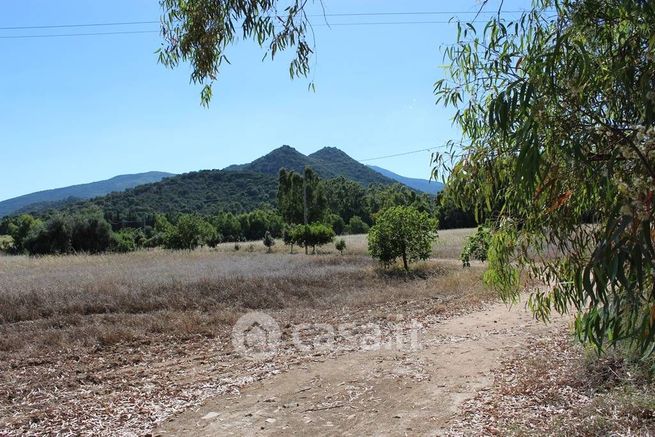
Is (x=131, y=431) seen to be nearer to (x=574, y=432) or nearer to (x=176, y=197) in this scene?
(x=574, y=432)

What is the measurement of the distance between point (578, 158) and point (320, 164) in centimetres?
12392

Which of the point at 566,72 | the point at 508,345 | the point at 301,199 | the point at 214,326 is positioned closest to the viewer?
the point at 566,72

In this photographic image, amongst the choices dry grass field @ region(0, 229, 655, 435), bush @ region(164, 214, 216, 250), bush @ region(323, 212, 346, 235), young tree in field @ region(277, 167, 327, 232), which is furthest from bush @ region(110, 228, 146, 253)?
Answer: dry grass field @ region(0, 229, 655, 435)

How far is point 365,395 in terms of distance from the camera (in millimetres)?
5582

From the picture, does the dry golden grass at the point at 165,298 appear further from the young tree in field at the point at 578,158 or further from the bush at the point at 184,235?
the bush at the point at 184,235

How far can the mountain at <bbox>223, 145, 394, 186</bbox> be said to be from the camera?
11106 cm

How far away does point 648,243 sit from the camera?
70.6 inches

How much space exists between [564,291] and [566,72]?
5.60ft

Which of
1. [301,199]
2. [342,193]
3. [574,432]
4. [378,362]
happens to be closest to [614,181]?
[574,432]

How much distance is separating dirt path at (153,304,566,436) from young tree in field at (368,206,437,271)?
11932 millimetres

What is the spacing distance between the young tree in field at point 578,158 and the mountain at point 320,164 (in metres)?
97.2

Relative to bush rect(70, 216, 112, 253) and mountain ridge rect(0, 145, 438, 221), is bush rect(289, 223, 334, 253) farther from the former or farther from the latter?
mountain ridge rect(0, 145, 438, 221)

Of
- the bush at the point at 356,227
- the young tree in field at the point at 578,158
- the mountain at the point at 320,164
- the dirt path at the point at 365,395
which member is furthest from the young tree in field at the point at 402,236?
the mountain at the point at 320,164

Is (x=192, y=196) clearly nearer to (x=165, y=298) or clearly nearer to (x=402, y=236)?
(x=402, y=236)
